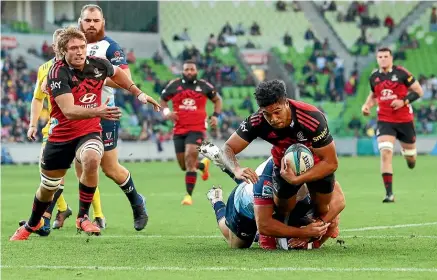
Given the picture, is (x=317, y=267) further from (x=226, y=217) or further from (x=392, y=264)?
(x=226, y=217)

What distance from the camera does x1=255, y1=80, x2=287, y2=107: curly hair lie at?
8.27m

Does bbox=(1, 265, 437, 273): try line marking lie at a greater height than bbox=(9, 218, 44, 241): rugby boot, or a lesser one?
greater

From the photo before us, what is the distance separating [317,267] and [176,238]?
3094 millimetres

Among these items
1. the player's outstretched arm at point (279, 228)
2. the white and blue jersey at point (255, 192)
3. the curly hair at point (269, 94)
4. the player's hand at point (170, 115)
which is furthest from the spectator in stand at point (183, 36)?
the curly hair at point (269, 94)

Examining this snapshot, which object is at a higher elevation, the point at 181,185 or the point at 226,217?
the point at 226,217

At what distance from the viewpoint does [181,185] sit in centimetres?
2175

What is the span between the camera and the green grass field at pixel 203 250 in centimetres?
752

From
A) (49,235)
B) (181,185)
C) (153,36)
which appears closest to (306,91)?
(153,36)

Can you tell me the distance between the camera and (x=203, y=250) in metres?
9.22

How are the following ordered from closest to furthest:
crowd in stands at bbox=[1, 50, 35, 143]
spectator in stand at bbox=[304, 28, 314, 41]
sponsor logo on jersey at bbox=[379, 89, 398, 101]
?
sponsor logo on jersey at bbox=[379, 89, 398, 101], crowd in stands at bbox=[1, 50, 35, 143], spectator in stand at bbox=[304, 28, 314, 41]

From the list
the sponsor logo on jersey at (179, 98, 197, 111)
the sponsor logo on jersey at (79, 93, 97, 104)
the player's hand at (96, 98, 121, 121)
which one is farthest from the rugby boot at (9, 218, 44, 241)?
the sponsor logo on jersey at (179, 98, 197, 111)

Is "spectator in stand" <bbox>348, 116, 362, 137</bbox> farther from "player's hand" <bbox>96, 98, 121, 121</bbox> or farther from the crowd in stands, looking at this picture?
"player's hand" <bbox>96, 98, 121, 121</bbox>

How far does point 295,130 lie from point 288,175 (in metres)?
0.42

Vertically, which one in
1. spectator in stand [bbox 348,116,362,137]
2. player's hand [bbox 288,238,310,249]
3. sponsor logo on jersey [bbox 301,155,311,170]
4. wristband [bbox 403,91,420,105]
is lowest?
spectator in stand [bbox 348,116,362,137]
